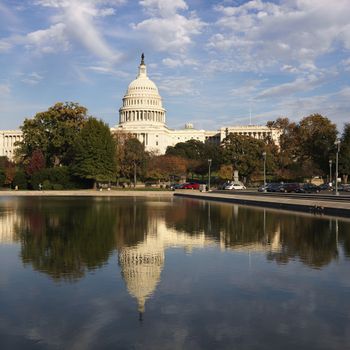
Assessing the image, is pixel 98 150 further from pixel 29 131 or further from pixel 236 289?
pixel 236 289

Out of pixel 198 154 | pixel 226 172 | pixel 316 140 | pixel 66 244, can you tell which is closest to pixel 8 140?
pixel 198 154

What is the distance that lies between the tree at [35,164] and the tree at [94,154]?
17.0 feet

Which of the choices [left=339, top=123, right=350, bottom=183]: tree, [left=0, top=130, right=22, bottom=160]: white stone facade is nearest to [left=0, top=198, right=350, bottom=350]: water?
[left=339, top=123, right=350, bottom=183]: tree

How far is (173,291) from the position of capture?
31.0 ft

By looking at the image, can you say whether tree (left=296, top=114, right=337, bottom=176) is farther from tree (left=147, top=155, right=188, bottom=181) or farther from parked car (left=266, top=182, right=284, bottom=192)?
tree (left=147, top=155, right=188, bottom=181)

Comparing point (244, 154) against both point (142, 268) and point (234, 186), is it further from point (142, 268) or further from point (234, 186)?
point (142, 268)

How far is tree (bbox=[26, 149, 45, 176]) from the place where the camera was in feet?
243

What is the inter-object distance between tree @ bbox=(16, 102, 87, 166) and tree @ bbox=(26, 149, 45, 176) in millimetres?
2703

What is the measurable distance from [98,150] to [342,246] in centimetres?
5902

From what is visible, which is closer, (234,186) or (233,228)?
(233,228)

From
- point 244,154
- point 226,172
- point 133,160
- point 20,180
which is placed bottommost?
point 20,180

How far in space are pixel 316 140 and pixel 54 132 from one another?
39418 mm

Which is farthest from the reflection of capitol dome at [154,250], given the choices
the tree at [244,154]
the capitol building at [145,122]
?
the capitol building at [145,122]

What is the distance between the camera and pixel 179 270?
1141 cm
